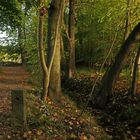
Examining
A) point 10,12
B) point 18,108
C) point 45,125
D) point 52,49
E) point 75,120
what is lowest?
point 75,120

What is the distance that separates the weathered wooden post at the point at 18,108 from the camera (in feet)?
25.4

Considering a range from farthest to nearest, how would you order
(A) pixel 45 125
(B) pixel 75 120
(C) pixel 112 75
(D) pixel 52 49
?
(C) pixel 112 75, (D) pixel 52 49, (B) pixel 75 120, (A) pixel 45 125

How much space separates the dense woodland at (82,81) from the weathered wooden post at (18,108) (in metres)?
0.17

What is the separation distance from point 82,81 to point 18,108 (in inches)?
452

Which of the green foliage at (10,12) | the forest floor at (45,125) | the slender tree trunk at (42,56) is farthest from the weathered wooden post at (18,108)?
the green foliage at (10,12)

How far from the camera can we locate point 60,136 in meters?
8.48

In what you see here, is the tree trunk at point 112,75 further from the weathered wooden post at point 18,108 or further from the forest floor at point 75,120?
the weathered wooden post at point 18,108

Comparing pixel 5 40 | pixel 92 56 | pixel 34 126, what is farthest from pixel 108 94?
pixel 5 40

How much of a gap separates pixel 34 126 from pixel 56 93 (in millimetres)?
4297

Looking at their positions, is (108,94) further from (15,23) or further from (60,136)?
(15,23)

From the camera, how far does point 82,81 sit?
19.2 m

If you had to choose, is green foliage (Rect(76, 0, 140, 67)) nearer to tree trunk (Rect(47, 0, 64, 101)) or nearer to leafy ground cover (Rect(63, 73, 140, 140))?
leafy ground cover (Rect(63, 73, 140, 140))

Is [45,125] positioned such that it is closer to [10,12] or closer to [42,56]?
[42,56]

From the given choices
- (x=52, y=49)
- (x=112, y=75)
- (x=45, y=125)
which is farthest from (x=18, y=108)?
(x=112, y=75)
